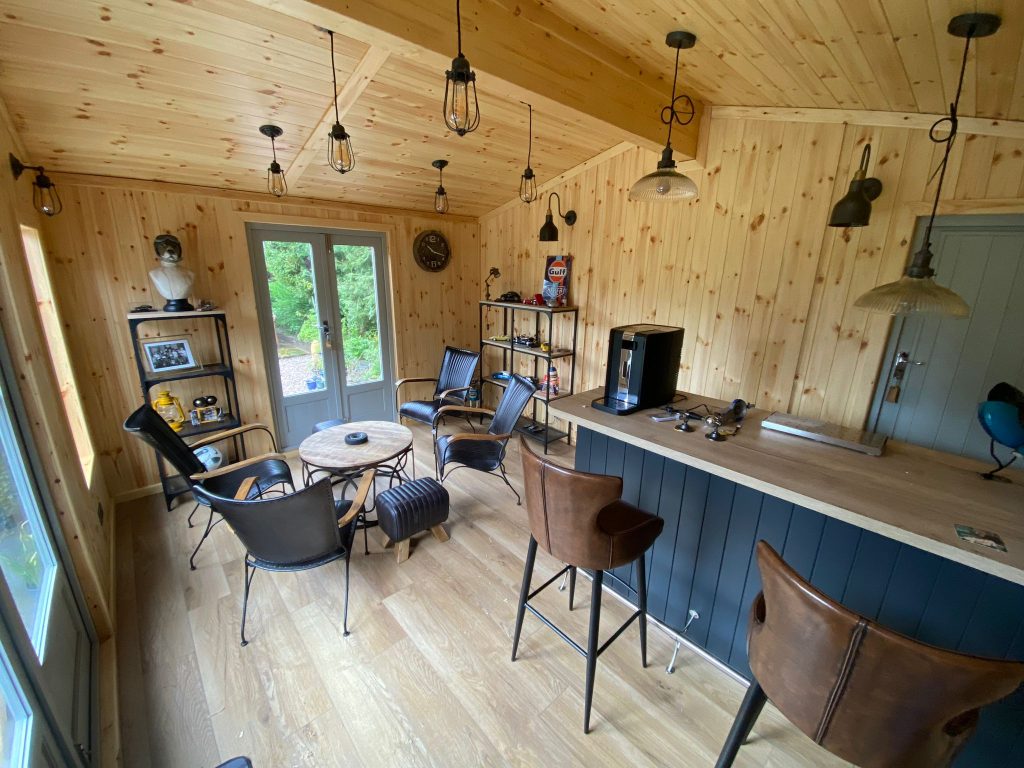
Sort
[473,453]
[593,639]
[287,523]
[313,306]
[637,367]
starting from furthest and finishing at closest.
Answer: [313,306] < [473,453] < [637,367] < [287,523] < [593,639]

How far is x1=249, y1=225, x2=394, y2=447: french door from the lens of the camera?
367cm

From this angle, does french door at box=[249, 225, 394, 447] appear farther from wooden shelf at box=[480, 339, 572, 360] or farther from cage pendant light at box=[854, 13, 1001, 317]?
cage pendant light at box=[854, 13, 1001, 317]

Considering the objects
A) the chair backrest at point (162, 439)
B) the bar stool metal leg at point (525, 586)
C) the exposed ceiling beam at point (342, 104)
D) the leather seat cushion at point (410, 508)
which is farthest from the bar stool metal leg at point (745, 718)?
the exposed ceiling beam at point (342, 104)

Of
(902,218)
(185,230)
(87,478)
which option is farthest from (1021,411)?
(185,230)

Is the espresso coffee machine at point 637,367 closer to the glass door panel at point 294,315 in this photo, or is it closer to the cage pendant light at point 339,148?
the cage pendant light at point 339,148

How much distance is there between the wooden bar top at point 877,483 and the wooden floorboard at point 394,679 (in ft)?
3.40

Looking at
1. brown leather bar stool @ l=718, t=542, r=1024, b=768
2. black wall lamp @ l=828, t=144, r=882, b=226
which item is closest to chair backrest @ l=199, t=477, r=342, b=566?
brown leather bar stool @ l=718, t=542, r=1024, b=768

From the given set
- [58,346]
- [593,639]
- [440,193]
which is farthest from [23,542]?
[440,193]

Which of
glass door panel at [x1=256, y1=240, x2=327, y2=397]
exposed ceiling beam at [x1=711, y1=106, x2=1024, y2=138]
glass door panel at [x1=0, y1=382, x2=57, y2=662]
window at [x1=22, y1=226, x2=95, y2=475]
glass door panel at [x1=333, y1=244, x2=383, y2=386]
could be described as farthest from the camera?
glass door panel at [x1=333, y1=244, x2=383, y2=386]

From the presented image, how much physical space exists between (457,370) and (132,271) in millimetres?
2533

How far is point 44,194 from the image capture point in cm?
254

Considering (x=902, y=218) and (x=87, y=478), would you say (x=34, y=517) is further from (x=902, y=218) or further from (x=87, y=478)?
(x=902, y=218)

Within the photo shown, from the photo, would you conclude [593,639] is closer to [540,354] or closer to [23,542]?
[23,542]

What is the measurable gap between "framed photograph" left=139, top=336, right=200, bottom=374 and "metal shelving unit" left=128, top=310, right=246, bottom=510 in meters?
0.04
